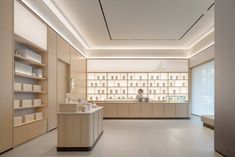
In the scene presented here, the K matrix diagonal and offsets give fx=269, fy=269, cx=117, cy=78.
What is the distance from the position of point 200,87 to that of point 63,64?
746 centimetres

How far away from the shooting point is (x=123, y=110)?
48.8ft

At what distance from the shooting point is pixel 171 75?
16.1 m

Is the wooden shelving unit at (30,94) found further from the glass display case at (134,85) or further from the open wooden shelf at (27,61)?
the glass display case at (134,85)

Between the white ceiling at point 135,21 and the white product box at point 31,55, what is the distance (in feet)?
3.99

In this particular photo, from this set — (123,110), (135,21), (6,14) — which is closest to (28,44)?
(6,14)

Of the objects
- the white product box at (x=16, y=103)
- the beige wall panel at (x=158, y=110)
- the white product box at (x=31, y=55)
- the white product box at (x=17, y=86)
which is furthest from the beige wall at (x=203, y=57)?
the white product box at (x=16, y=103)

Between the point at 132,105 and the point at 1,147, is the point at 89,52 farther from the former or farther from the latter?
the point at 1,147

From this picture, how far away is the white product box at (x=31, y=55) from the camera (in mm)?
7504

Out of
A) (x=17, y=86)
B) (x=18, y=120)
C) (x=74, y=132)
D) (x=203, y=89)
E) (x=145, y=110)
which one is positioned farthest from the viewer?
(x=145, y=110)

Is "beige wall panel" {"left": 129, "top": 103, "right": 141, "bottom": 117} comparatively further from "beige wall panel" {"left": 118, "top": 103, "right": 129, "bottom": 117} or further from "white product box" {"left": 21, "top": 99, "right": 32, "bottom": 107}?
"white product box" {"left": 21, "top": 99, "right": 32, "bottom": 107}

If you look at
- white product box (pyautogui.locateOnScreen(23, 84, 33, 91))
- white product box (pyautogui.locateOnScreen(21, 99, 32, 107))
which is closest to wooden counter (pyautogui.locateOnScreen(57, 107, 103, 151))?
white product box (pyautogui.locateOnScreen(21, 99, 32, 107))

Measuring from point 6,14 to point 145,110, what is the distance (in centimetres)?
1014

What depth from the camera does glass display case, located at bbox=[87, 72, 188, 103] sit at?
16078mm

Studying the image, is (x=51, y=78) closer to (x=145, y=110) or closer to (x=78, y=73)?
(x=78, y=73)
